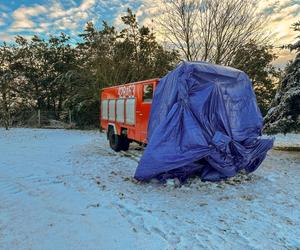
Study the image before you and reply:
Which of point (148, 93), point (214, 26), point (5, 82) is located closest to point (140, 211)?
point (148, 93)

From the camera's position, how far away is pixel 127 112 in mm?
9141

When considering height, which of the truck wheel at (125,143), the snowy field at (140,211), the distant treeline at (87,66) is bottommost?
the snowy field at (140,211)

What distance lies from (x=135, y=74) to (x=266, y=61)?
8299 millimetres

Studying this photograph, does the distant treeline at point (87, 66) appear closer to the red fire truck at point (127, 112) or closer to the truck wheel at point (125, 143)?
the red fire truck at point (127, 112)

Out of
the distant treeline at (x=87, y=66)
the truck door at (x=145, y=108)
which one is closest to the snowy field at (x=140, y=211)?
the truck door at (x=145, y=108)

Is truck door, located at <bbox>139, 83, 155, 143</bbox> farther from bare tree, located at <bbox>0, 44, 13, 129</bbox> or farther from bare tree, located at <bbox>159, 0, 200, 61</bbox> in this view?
bare tree, located at <bbox>0, 44, 13, 129</bbox>

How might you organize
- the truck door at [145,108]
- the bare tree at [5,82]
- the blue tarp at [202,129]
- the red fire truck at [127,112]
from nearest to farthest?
the blue tarp at [202,129], the truck door at [145,108], the red fire truck at [127,112], the bare tree at [5,82]

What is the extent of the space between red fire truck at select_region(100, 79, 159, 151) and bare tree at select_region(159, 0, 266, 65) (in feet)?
19.5

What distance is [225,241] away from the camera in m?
3.36

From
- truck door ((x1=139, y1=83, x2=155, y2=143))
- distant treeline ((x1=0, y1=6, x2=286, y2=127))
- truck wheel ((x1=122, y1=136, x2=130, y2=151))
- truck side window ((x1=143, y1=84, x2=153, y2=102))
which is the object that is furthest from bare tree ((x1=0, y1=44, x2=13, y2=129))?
truck side window ((x1=143, y1=84, x2=153, y2=102))

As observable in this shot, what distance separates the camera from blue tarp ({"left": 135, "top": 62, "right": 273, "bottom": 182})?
5664 millimetres

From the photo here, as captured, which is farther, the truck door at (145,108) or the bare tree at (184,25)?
the bare tree at (184,25)

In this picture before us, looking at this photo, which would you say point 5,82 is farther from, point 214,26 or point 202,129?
point 202,129

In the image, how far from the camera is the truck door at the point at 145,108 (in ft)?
25.0
